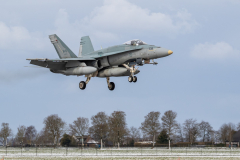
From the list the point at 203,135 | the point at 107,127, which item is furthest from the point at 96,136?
the point at 203,135

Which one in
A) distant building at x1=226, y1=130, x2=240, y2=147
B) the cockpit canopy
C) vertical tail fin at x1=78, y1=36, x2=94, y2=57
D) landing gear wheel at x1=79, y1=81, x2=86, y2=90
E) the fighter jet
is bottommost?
distant building at x1=226, y1=130, x2=240, y2=147

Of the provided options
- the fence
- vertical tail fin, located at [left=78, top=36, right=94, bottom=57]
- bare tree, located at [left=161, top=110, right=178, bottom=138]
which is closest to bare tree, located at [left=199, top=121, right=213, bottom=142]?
bare tree, located at [left=161, top=110, right=178, bottom=138]

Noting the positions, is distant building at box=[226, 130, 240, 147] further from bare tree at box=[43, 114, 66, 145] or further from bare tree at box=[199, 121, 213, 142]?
bare tree at box=[43, 114, 66, 145]

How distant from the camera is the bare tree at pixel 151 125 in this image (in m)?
100

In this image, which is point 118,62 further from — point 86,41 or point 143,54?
point 86,41

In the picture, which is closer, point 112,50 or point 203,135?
point 112,50

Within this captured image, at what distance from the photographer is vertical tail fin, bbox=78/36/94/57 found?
4671 cm

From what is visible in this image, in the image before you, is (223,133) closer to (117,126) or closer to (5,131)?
(117,126)

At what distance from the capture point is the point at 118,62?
37.4 meters

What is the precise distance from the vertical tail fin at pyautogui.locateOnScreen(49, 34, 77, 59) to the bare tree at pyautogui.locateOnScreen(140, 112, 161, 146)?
201 ft

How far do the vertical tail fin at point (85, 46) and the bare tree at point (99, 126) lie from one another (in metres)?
55.9

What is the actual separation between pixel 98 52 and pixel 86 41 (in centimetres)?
854

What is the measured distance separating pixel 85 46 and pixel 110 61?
10.1m

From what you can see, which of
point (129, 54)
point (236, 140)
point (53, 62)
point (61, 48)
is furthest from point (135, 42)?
point (236, 140)
